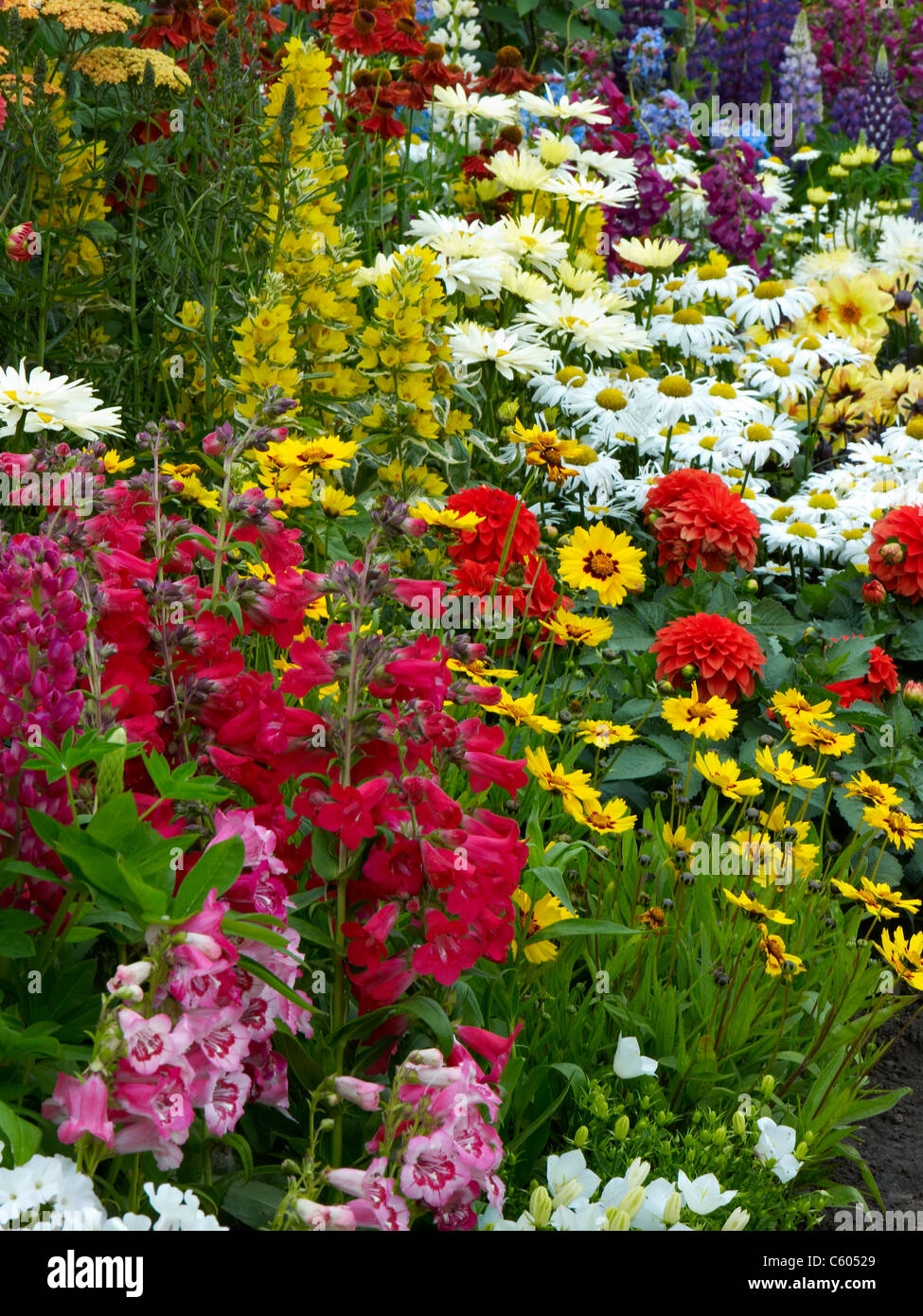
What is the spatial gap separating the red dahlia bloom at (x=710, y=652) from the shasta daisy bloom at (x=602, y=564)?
13cm

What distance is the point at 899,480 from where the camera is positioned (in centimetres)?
370

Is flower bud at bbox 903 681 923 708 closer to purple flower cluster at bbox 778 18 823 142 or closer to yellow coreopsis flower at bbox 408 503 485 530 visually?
yellow coreopsis flower at bbox 408 503 485 530

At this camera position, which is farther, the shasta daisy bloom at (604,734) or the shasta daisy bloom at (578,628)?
the shasta daisy bloom at (578,628)

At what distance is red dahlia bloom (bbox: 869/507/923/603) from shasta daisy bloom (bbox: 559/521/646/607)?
2.29 feet

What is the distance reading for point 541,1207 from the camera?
4.85ft

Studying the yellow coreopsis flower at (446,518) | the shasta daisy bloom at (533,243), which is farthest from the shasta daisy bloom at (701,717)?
the shasta daisy bloom at (533,243)

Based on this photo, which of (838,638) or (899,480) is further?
(899,480)

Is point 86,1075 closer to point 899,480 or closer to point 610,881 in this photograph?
point 610,881

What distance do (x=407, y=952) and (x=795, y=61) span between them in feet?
23.8

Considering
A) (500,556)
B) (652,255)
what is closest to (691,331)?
(652,255)

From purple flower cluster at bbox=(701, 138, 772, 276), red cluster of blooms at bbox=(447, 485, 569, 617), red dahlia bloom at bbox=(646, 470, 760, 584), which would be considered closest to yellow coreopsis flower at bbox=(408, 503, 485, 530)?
red cluster of blooms at bbox=(447, 485, 569, 617)

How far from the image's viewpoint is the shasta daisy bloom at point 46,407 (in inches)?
87.4

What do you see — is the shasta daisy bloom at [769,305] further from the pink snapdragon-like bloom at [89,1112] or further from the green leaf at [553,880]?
the pink snapdragon-like bloom at [89,1112]

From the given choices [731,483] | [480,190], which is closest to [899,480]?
[731,483]
